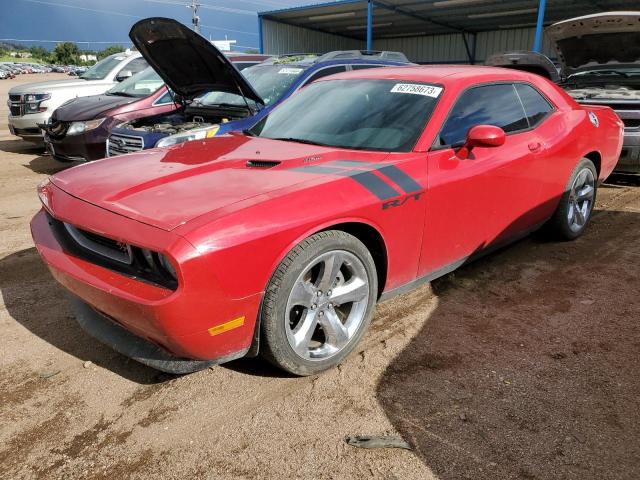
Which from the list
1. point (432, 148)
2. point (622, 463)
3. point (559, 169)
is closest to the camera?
point (622, 463)

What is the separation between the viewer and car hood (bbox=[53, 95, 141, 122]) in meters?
7.30

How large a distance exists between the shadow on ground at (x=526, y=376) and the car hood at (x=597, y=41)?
3.88m

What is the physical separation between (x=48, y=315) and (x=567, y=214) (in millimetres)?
4059

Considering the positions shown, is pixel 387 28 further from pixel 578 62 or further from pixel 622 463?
pixel 622 463

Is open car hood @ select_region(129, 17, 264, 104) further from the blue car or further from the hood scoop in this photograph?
the hood scoop

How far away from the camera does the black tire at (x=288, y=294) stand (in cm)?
230

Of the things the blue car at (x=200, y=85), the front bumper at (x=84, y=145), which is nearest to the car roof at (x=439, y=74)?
the blue car at (x=200, y=85)

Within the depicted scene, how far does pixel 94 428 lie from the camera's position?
89.4 inches

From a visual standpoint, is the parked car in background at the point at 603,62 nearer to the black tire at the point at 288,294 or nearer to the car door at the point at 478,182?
the car door at the point at 478,182

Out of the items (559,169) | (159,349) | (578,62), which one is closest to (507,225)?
(559,169)

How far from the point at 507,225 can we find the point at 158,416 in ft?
8.59

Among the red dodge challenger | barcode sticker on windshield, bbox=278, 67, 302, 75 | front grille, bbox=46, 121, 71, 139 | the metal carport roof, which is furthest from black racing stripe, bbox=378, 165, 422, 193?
the metal carport roof

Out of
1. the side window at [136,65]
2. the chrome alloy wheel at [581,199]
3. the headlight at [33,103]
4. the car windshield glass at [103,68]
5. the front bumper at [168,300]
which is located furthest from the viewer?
the car windshield glass at [103,68]

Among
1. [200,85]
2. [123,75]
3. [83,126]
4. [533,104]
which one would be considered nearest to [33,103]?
[123,75]
